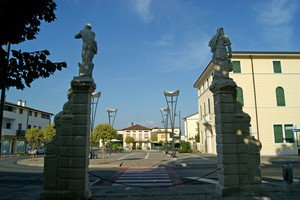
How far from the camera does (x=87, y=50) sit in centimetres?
923

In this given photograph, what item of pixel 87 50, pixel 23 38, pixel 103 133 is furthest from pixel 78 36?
pixel 103 133

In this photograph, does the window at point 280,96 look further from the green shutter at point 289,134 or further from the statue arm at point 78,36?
the statue arm at point 78,36

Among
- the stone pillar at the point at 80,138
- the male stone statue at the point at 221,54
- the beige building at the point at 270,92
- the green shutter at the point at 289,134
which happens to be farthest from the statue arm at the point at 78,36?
the green shutter at the point at 289,134

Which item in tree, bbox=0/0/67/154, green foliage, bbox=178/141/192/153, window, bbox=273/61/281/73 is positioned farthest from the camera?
green foliage, bbox=178/141/192/153

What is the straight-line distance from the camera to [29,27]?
20.6 ft

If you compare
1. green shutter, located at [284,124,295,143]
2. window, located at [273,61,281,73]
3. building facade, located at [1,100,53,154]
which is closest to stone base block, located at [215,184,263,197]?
green shutter, located at [284,124,295,143]

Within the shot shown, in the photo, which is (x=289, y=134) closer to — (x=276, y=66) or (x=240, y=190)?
(x=276, y=66)

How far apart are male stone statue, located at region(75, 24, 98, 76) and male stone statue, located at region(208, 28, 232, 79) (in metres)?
4.20

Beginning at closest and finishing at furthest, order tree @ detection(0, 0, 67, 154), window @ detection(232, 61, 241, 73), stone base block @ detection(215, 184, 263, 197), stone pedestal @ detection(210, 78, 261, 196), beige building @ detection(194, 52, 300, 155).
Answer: tree @ detection(0, 0, 67, 154), stone base block @ detection(215, 184, 263, 197), stone pedestal @ detection(210, 78, 261, 196), beige building @ detection(194, 52, 300, 155), window @ detection(232, 61, 241, 73)

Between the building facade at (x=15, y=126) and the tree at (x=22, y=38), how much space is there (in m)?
49.9

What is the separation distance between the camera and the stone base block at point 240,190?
28.9ft

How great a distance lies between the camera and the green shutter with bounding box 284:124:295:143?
33156 mm

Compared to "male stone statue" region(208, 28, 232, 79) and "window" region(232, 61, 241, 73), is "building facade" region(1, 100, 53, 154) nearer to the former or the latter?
"window" region(232, 61, 241, 73)

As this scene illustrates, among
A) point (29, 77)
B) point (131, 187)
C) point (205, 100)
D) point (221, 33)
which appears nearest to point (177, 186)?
point (131, 187)
